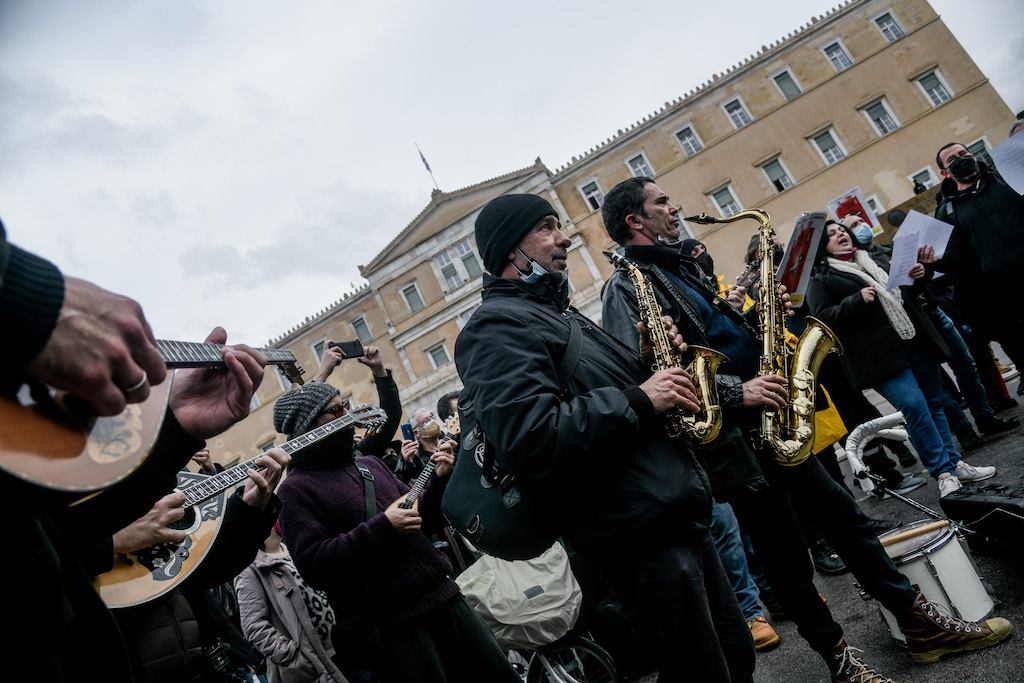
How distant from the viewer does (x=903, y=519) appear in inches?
189

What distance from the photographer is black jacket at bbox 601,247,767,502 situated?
2877 mm

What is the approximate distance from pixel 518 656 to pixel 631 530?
9.20ft

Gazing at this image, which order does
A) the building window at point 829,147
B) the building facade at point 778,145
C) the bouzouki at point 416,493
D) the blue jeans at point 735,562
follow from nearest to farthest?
the bouzouki at point 416,493, the blue jeans at point 735,562, the building facade at point 778,145, the building window at point 829,147

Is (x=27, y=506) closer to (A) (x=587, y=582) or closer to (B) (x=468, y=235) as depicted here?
(A) (x=587, y=582)

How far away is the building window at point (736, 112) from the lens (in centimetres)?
3078

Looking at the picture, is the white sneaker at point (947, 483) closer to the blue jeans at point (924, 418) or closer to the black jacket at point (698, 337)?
the blue jeans at point (924, 418)

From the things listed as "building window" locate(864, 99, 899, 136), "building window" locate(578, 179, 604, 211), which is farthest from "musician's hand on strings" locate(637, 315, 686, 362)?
"building window" locate(864, 99, 899, 136)

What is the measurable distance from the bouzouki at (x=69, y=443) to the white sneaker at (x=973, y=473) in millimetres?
5701

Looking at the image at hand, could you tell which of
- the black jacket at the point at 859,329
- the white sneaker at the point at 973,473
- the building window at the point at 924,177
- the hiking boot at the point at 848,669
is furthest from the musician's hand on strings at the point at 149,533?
the building window at the point at 924,177

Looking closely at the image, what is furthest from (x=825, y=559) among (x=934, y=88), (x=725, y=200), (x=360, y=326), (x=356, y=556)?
(x=360, y=326)

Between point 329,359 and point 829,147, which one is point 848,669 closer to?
point 329,359

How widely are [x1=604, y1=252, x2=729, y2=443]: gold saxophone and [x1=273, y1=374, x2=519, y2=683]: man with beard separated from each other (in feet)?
4.80

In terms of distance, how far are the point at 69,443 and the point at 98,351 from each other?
0.52 ft

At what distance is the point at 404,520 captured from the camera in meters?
3.09
